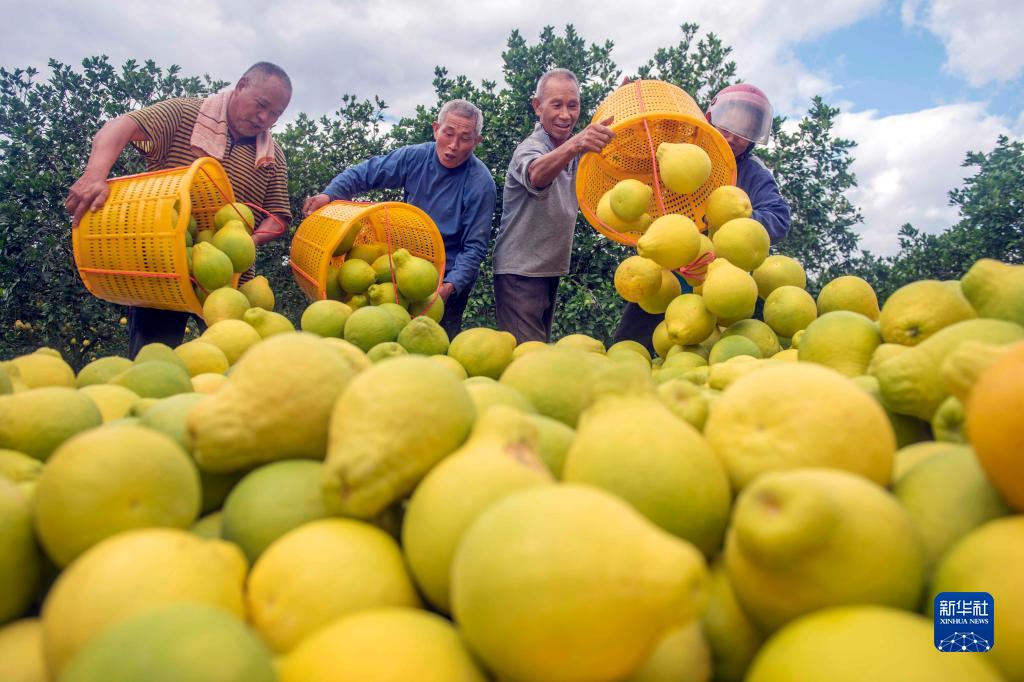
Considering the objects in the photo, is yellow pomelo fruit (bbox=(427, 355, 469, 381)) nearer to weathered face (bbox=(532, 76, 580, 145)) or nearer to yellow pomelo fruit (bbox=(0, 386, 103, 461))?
yellow pomelo fruit (bbox=(0, 386, 103, 461))

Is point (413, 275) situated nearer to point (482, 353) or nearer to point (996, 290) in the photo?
point (482, 353)

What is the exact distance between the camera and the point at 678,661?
0.87 metres

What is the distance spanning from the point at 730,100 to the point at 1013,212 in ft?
15.1

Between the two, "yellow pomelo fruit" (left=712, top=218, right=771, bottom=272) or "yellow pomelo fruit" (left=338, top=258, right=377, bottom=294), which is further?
"yellow pomelo fruit" (left=338, top=258, right=377, bottom=294)

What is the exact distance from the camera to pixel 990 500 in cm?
100

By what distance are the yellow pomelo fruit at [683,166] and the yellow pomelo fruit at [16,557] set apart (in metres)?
2.94

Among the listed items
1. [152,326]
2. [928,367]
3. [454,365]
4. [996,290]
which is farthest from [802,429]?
[152,326]

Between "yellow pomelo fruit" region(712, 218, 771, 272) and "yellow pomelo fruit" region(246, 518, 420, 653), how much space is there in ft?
8.16

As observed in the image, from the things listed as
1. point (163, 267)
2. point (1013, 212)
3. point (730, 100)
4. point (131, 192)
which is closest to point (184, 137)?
point (131, 192)

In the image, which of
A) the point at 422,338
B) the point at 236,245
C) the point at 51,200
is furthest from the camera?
the point at 51,200

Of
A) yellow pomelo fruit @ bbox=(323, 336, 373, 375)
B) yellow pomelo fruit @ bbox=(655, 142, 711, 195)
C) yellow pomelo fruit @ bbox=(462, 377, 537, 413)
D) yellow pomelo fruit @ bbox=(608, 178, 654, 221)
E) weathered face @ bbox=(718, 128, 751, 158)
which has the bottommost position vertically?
yellow pomelo fruit @ bbox=(462, 377, 537, 413)

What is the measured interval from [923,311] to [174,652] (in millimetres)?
1881

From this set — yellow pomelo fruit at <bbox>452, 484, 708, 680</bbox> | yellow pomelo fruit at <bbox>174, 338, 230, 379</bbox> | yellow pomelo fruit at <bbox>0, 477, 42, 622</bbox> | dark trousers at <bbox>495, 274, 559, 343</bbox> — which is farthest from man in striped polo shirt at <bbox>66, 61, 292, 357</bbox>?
yellow pomelo fruit at <bbox>452, 484, 708, 680</bbox>

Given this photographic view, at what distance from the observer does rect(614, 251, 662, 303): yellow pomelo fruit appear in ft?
10.2
